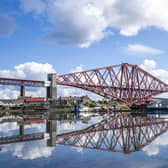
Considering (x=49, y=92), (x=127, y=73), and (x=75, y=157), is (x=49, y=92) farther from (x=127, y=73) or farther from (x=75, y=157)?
(x=75, y=157)

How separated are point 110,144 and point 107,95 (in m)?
75.9

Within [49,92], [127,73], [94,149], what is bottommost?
[94,149]

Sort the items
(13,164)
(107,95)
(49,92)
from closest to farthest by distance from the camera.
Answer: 1. (13,164)
2. (49,92)
3. (107,95)

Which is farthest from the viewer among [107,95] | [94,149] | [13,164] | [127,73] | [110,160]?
[127,73]

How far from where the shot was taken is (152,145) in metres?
13.6

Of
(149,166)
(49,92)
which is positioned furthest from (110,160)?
(49,92)

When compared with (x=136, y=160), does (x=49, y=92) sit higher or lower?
higher

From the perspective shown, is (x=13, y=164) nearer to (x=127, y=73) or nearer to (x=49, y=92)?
(x=49, y=92)

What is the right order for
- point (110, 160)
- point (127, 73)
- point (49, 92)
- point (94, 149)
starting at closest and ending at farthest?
point (110, 160), point (94, 149), point (49, 92), point (127, 73)

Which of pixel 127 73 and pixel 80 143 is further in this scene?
pixel 127 73

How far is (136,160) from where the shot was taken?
10148 millimetres

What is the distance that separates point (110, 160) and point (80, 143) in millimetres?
4458

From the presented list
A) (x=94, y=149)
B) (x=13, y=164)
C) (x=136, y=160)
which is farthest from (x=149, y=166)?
(x=13, y=164)

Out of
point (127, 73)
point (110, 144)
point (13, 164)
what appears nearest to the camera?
point (13, 164)
